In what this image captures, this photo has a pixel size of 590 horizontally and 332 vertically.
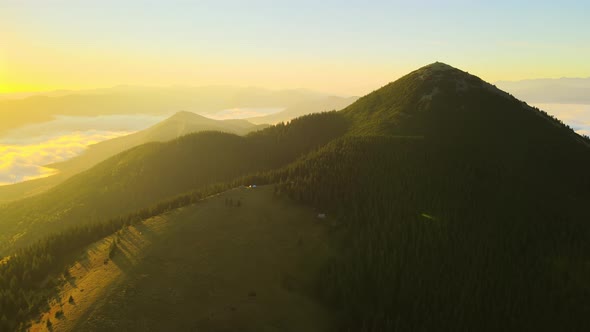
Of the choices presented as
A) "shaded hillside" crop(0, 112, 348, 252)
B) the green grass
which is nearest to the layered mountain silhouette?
"shaded hillside" crop(0, 112, 348, 252)

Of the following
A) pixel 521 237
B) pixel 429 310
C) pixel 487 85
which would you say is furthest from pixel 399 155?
pixel 487 85

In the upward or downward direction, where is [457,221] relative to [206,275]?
upward

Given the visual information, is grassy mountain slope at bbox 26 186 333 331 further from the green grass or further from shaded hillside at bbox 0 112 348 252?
shaded hillside at bbox 0 112 348 252

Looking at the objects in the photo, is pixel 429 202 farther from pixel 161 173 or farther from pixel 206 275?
pixel 161 173

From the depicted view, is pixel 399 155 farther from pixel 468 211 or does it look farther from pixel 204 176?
pixel 204 176

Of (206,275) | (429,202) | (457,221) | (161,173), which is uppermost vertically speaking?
(429,202)

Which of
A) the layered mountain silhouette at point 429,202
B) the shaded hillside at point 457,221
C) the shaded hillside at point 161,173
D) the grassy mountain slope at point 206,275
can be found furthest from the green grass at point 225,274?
the shaded hillside at point 161,173

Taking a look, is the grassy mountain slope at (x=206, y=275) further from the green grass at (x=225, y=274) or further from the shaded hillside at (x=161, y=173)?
the shaded hillside at (x=161, y=173)

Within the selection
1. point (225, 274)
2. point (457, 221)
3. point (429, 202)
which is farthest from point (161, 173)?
point (457, 221)
